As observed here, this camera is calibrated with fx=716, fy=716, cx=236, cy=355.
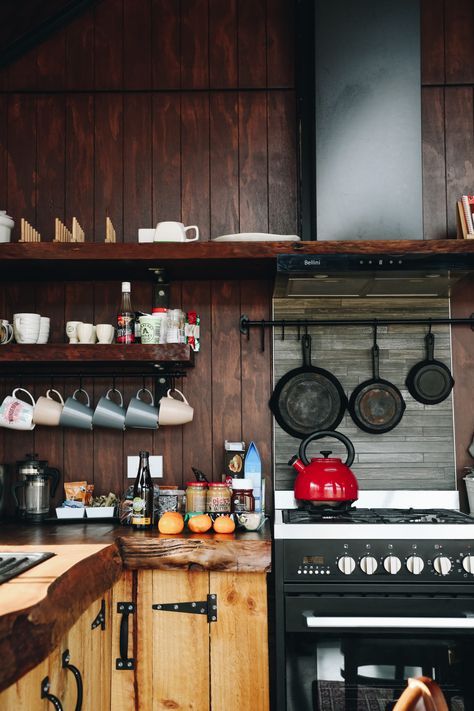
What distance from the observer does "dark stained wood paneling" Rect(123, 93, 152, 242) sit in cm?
312

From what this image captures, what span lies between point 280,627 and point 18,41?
2657 millimetres

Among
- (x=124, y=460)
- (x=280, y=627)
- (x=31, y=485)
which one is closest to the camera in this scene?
(x=280, y=627)

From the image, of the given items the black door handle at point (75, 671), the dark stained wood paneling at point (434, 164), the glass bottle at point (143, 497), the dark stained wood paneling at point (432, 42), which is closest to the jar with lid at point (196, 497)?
the glass bottle at point (143, 497)

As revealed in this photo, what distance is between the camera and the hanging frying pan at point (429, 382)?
2983mm

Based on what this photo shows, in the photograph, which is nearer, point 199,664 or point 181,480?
point 199,664

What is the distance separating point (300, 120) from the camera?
3041 millimetres

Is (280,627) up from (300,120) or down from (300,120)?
down

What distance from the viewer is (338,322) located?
3.00 meters

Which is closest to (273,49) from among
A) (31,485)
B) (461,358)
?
(461,358)

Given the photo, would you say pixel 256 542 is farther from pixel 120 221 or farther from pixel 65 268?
pixel 120 221

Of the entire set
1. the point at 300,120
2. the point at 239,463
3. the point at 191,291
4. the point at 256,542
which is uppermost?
the point at 300,120

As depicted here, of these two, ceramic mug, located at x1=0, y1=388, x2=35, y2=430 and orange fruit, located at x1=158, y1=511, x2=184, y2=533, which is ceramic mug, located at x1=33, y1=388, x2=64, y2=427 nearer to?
ceramic mug, located at x1=0, y1=388, x2=35, y2=430

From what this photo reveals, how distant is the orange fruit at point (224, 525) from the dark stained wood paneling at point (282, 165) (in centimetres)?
127

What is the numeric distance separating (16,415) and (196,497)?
0.79 m
